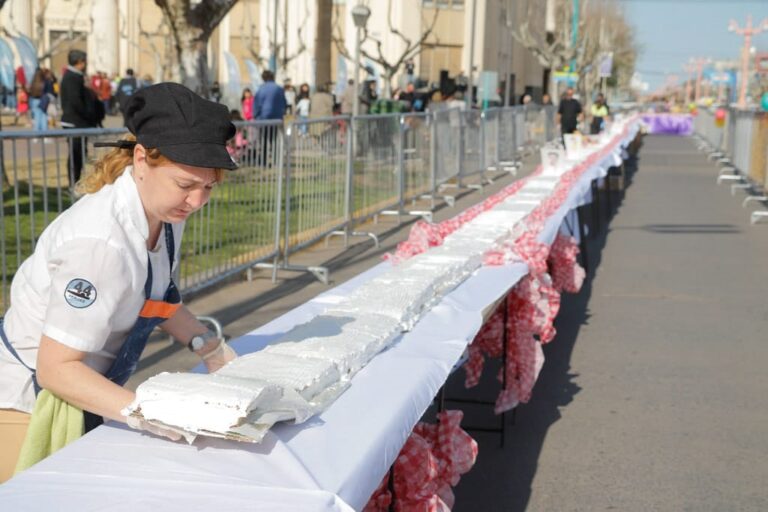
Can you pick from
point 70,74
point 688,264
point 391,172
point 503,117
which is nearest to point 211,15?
point 70,74

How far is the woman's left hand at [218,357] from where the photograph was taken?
3393 mm

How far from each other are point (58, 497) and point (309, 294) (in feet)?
24.1

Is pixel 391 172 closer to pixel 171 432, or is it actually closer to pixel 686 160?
pixel 171 432

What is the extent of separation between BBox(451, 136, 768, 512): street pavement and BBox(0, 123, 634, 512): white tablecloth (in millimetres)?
2051

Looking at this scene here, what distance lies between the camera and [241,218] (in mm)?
9406

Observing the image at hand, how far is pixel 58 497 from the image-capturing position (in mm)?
2307

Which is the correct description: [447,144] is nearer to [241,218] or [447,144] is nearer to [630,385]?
[241,218]

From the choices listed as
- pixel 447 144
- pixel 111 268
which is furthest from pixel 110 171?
pixel 447 144

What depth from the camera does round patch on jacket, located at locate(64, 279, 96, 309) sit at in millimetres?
2611

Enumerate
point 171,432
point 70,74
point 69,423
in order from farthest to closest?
point 70,74, point 69,423, point 171,432

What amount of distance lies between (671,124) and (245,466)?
193 ft

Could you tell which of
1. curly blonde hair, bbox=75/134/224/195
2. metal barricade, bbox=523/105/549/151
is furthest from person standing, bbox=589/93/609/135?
curly blonde hair, bbox=75/134/224/195

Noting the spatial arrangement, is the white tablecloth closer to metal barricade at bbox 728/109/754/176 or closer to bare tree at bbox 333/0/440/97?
metal barricade at bbox 728/109/754/176

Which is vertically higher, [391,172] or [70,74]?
[70,74]
